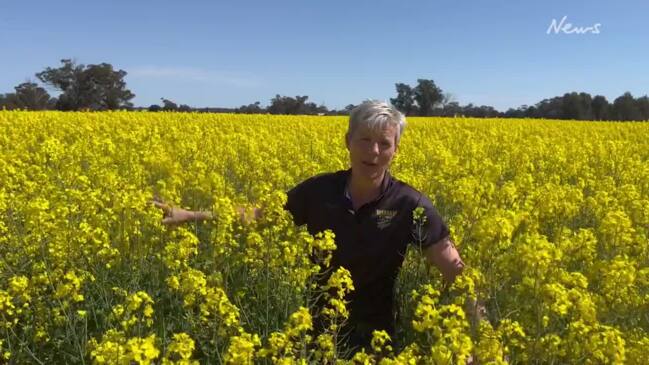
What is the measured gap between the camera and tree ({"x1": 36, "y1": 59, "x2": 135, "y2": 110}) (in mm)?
47669

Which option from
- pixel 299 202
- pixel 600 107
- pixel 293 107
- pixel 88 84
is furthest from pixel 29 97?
pixel 299 202

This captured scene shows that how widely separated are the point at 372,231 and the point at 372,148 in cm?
49

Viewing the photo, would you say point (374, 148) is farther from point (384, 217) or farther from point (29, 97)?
point (29, 97)

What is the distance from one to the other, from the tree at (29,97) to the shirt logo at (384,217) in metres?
47.2

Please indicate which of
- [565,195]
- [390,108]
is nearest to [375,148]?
[390,108]

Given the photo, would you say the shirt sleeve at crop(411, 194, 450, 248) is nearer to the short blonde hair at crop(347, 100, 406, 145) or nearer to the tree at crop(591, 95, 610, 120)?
the short blonde hair at crop(347, 100, 406, 145)

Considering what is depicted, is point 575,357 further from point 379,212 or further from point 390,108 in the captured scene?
point 390,108

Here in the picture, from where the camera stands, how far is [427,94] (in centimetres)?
6234

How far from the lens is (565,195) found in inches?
203

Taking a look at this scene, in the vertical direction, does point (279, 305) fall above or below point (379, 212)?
below

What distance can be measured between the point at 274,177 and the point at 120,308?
378cm

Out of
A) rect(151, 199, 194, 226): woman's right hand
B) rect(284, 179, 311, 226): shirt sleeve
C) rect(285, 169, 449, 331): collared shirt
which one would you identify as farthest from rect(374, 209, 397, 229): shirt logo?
rect(151, 199, 194, 226): woman's right hand

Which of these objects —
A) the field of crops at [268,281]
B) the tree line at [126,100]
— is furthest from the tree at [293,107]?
the field of crops at [268,281]

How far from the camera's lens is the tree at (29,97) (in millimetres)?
46219
